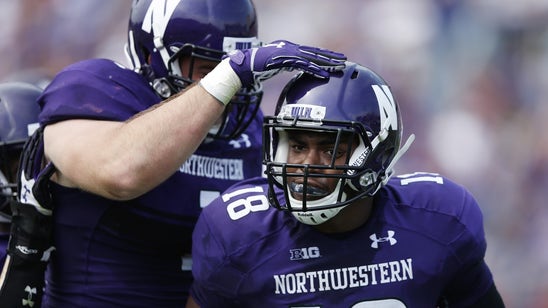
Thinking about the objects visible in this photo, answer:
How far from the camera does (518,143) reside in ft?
18.5

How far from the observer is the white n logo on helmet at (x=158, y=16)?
278cm

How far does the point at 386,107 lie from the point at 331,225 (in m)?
0.33

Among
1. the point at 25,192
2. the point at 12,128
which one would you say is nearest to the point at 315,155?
the point at 25,192

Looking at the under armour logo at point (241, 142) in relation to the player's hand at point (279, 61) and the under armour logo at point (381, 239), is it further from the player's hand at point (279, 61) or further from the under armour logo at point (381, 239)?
the under armour logo at point (381, 239)

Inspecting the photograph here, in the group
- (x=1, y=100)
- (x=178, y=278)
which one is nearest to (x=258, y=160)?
(x=178, y=278)

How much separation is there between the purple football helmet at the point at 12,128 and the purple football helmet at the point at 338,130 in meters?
1.13

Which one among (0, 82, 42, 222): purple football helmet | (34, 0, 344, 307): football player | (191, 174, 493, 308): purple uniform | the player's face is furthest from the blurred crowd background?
the player's face

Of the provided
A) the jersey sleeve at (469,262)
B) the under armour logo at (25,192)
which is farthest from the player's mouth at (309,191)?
the under armour logo at (25,192)

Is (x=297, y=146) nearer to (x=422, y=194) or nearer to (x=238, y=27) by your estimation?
(x=422, y=194)

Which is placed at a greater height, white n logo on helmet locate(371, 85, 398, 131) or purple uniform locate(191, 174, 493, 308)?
white n logo on helmet locate(371, 85, 398, 131)

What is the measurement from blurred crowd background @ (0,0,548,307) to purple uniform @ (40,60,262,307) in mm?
2941

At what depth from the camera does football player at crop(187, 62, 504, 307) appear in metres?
2.31

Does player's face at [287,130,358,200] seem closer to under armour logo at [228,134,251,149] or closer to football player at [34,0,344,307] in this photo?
football player at [34,0,344,307]

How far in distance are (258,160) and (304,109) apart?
74 centimetres
